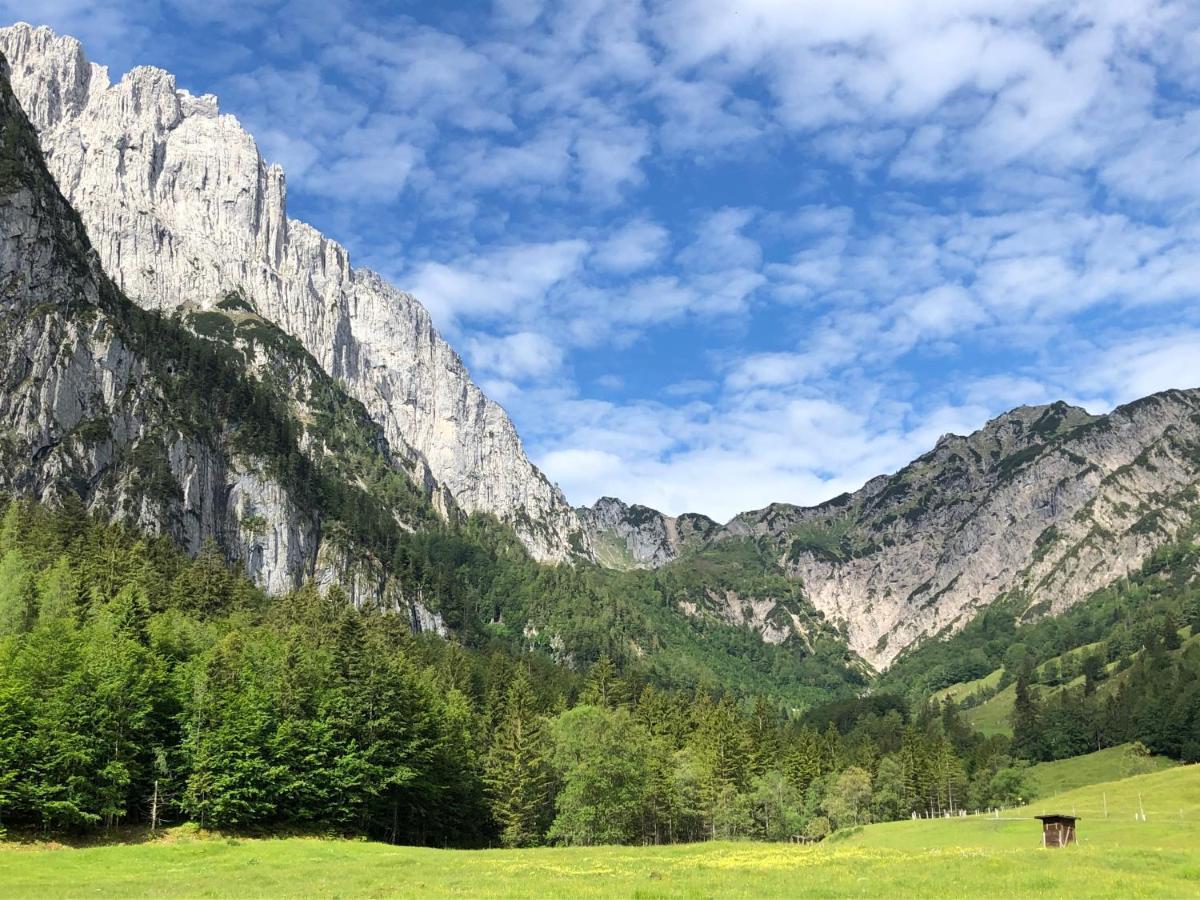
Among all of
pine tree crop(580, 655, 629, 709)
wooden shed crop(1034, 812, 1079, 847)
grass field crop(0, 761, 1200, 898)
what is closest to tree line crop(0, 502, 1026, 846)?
pine tree crop(580, 655, 629, 709)

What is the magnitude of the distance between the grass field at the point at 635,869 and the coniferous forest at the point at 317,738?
6533 mm

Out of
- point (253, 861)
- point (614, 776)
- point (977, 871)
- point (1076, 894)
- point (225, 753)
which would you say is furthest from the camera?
point (614, 776)

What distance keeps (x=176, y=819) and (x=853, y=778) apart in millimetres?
96970

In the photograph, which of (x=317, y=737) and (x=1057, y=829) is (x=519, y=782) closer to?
(x=317, y=737)

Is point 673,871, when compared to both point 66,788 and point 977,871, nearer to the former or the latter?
point 977,871

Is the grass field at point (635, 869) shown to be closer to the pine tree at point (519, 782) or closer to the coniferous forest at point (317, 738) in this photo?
the coniferous forest at point (317, 738)

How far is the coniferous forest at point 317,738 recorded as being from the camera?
248ft

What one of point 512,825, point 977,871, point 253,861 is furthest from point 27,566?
point 977,871

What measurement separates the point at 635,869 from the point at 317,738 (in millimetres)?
39942

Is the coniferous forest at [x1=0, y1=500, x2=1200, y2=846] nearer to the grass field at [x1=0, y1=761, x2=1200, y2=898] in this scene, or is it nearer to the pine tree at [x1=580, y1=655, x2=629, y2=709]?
the pine tree at [x1=580, y1=655, x2=629, y2=709]

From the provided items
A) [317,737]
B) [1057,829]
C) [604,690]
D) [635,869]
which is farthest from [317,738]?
[604,690]

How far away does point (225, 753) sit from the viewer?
7831 centimetres

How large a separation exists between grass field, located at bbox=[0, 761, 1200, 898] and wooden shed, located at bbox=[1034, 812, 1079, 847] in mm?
1683

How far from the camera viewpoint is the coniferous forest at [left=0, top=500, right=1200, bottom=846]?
248 ft
